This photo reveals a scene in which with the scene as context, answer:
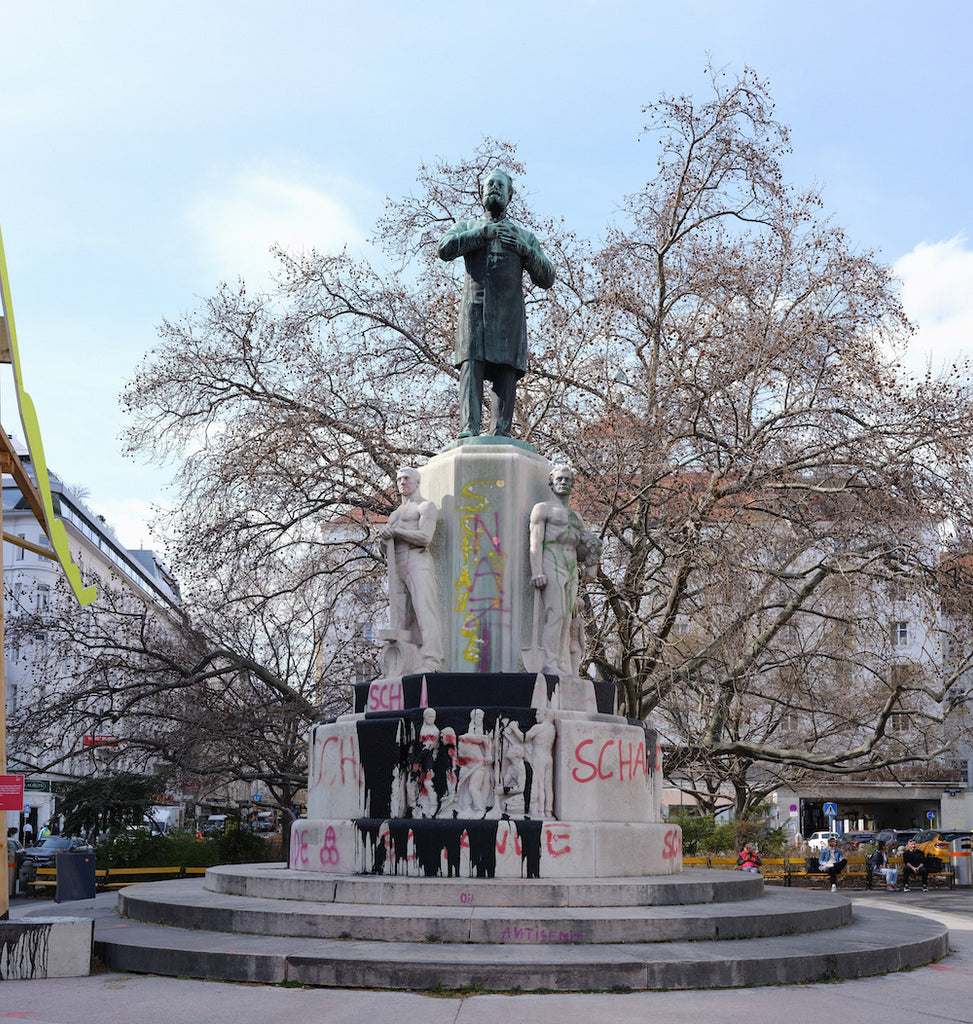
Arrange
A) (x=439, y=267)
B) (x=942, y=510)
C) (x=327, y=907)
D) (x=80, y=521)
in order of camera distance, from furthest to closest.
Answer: (x=80, y=521), (x=439, y=267), (x=942, y=510), (x=327, y=907)

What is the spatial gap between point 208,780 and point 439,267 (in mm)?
11048

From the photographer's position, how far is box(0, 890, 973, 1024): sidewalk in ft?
20.9

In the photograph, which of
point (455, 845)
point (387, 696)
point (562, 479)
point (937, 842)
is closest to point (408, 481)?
point (562, 479)

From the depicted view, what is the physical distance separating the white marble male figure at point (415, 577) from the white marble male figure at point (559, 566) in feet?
3.33

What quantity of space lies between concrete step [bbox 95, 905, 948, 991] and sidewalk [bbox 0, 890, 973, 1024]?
0.12 m

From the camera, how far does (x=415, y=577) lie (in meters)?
11.6

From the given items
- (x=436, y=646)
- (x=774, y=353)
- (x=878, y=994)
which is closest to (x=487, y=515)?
(x=436, y=646)

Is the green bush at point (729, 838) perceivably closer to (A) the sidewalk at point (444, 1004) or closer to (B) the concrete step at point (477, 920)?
(B) the concrete step at point (477, 920)

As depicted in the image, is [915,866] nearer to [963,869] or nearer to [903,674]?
[963,869]

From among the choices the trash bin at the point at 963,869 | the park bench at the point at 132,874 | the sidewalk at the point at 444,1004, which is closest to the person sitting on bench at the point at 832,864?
the trash bin at the point at 963,869

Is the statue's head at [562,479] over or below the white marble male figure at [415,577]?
over

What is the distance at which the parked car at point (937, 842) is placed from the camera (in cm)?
3309

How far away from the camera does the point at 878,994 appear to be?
7410 mm

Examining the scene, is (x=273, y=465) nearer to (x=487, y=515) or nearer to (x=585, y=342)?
(x=585, y=342)
